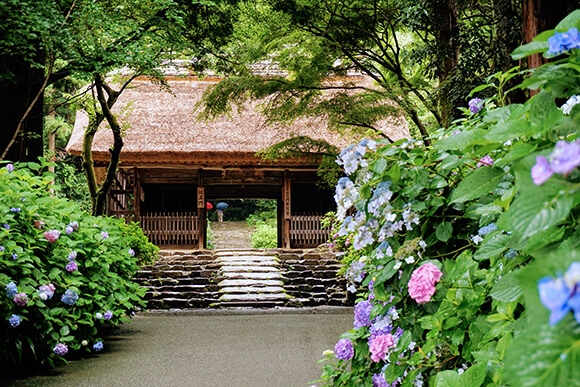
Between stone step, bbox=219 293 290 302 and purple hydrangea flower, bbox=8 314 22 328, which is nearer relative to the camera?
purple hydrangea flower, bbox=8 314 22 328

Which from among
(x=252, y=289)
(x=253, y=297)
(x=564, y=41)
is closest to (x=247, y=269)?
(x=252, y=289)

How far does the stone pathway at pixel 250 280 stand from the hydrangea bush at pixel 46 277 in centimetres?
463

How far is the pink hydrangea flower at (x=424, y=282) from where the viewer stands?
1690mm

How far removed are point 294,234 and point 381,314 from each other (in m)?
11.7

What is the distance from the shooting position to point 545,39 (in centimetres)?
104

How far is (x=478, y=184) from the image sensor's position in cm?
117

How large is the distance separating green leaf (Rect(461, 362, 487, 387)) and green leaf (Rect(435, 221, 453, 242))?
59 cm

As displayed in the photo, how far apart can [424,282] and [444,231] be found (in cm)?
23

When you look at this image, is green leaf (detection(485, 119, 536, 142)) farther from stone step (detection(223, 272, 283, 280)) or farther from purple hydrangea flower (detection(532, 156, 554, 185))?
stone step (detection(223, 272, 283, 280))

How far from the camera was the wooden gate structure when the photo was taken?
42.5ft

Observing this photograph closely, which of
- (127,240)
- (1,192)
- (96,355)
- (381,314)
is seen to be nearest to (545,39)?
(381,314)

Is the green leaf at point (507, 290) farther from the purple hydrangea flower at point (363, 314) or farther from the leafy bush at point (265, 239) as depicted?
the leafy bush at point (265, 239)

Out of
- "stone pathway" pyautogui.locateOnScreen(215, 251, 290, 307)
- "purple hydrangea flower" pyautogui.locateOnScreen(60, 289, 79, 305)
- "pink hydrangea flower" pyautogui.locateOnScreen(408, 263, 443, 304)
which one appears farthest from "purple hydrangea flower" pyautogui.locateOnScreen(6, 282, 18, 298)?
"stone pathway" pyautogui.locateOnScreen(215, 251, 290, 307)

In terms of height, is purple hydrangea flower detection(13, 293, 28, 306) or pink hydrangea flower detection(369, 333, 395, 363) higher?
pink hydrangea flower detection(369, 333, 395, 363)
